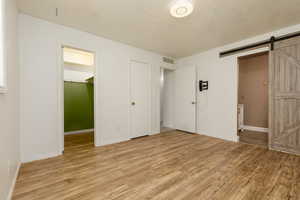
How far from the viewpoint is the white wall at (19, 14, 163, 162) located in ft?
7.42

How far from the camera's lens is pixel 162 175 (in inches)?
74.0

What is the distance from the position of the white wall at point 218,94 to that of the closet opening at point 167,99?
3.54 ft

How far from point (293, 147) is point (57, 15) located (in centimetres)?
525

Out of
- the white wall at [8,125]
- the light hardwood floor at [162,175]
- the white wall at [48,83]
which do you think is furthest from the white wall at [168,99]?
the white wall at [8,125]

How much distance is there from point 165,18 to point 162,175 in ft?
8.93

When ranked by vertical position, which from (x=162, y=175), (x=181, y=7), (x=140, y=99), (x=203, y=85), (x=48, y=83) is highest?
(x=181, y=7)

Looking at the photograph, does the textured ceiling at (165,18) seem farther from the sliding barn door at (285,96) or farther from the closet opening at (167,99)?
the closet opening at (167,99)

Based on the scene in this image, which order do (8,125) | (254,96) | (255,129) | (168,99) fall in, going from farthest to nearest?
(168,99), (254,96), (255,129), (8,125)

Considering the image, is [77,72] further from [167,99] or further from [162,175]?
[162,175]

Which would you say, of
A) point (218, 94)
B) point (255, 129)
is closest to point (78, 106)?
point (218, 94)

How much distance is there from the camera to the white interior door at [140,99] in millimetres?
3717

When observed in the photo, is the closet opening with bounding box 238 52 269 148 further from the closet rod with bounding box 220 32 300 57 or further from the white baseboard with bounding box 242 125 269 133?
the closet rod with bounding box 220 32 300 57

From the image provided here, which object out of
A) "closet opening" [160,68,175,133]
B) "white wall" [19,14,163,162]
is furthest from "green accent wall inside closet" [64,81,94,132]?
"closet opening" [160,68,175,133]

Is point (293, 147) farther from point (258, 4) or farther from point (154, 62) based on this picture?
point (154, 62)
